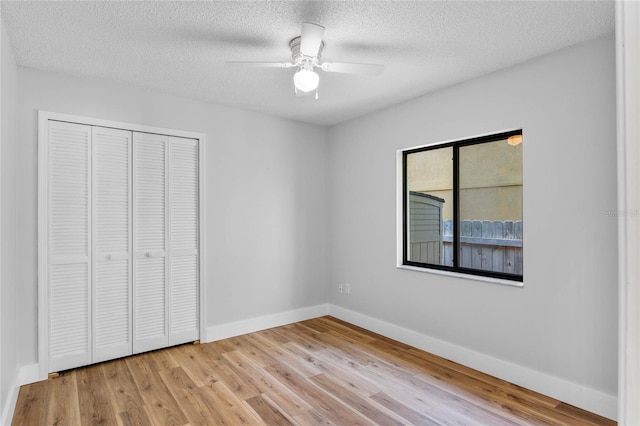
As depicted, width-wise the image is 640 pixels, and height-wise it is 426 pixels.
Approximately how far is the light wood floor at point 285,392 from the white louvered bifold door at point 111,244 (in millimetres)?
227

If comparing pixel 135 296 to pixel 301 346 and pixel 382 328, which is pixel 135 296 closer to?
pixel 301 346

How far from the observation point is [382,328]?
3953 millimetres

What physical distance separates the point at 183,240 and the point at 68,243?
0.95 meters

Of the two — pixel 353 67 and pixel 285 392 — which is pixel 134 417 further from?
pixel 353 67

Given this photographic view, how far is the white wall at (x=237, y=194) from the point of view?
289 centimetres

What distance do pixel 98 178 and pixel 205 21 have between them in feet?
5.87

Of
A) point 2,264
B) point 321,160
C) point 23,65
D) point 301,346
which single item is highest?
point 23,65

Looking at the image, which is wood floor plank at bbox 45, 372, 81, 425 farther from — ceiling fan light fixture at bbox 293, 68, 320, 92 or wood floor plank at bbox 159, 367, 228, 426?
ceiling fan light fixture at bbox 293, 68, 320, 92

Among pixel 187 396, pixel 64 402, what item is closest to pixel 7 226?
pixel 64 402

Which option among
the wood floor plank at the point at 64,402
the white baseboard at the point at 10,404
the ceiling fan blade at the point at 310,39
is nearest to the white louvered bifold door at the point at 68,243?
the wood floor plank at the point at 64,402

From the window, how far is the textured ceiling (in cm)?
67

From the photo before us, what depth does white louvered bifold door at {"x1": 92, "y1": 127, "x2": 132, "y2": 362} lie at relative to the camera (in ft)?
10.5

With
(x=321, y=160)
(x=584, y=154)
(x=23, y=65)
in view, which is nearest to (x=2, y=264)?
(x=23, y=65)

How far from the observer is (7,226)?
2436 mm
